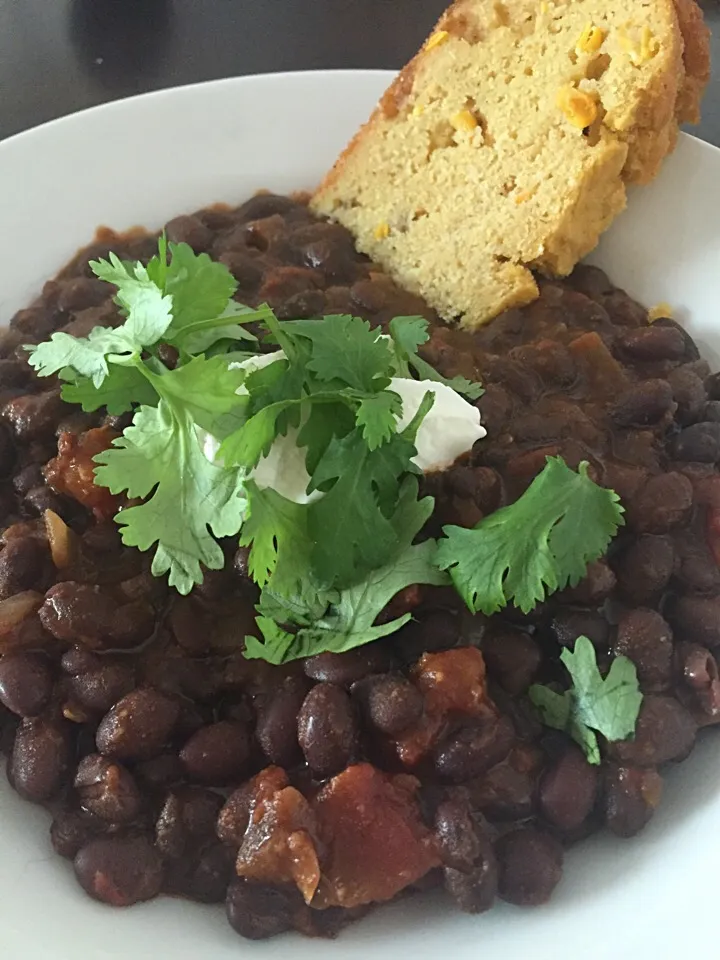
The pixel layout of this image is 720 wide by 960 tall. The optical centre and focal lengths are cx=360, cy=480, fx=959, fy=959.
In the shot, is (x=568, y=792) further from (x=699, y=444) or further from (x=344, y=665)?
(x=699, y=444)

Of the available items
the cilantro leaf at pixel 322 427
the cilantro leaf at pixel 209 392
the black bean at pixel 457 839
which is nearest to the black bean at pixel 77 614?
the cilantro leaf at pixel 209 392

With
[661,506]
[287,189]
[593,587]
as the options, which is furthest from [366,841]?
[287,189]

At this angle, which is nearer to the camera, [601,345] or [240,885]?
[240,885]

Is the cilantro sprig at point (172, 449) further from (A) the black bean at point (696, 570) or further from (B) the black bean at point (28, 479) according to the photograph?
(A) the black bean at point (696, 570)

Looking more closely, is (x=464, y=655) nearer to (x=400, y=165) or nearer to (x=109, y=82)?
(x=400, y=165)

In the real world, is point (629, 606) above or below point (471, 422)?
below

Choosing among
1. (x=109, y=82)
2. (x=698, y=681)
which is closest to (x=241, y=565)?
(x=698, y=681)
